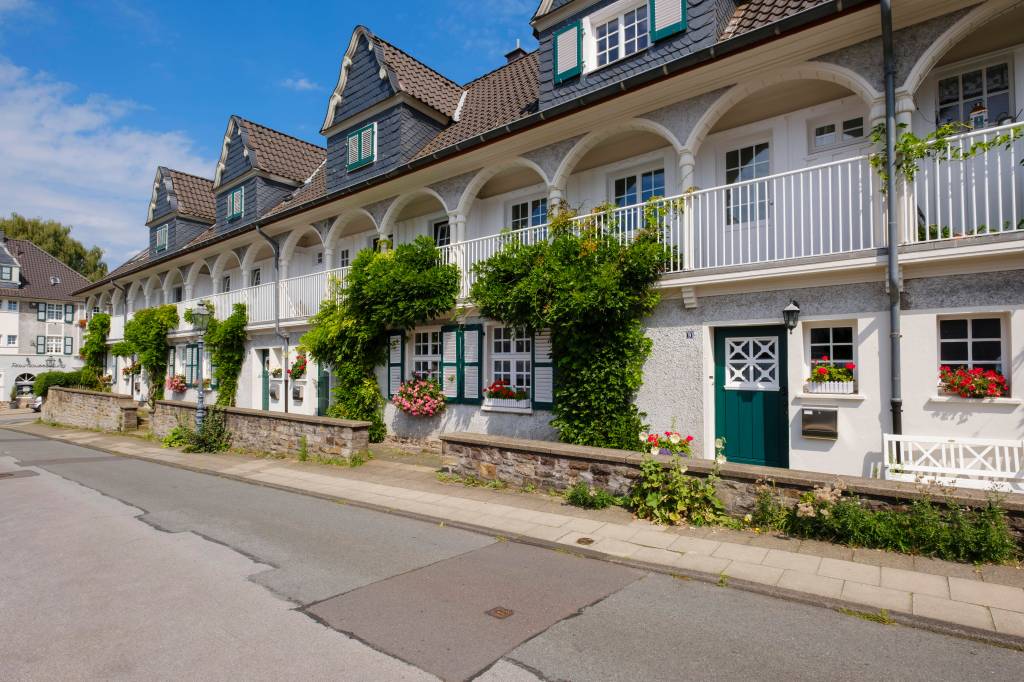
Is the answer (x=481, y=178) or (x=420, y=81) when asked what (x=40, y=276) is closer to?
→ (x=420, y=81)

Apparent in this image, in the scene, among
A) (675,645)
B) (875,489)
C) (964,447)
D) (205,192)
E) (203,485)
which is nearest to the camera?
(675,645)

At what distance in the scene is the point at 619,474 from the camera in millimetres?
7297

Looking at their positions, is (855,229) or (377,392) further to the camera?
(377,392)

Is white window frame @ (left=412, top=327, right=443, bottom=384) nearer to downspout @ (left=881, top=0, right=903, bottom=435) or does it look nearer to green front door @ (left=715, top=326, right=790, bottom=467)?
green front door @ (left=715, top=326, right=790, bottom=467)

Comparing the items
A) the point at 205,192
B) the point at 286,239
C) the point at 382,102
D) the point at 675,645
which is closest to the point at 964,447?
the point at 675,645

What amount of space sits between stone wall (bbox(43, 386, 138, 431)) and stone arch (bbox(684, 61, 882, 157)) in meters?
20.5

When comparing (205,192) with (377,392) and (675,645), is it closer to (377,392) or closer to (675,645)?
(377,392)

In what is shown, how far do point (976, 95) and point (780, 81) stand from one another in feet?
8.61

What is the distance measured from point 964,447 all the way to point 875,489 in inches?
76.5

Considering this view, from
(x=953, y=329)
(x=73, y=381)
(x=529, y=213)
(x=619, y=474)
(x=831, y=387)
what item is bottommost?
(x=619, y=474)

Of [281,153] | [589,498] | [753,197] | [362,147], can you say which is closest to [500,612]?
[589,498]

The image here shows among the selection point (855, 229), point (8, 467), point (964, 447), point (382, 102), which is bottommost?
point (8, 467)

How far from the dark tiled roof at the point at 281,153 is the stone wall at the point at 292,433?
385 inches

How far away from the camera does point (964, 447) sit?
6551mm
